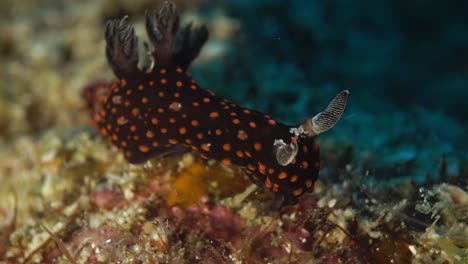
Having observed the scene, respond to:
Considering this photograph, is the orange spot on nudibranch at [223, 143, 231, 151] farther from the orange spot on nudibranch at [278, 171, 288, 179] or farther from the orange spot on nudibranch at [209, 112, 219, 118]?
the orange spot on nudibranch at [278, 171, 288, 179]

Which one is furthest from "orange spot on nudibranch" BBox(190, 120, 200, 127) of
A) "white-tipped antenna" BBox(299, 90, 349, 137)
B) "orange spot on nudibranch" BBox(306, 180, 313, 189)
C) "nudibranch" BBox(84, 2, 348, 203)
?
"orange spot on nudibranch" BBox(306, 180, 313, 189)

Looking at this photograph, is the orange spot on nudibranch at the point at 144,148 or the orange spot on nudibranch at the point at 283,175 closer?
the orange spot on nudibranch at the point at 283,175

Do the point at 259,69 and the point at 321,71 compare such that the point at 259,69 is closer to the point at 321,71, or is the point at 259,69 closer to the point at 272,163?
the point at 321,71

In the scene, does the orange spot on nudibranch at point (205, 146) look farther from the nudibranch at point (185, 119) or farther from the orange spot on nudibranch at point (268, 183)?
the orange spot on nudibranch at point (268, 183)

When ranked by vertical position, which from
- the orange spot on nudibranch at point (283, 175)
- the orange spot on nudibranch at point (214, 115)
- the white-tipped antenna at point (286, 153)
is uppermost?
the orange spot on nudibranch at point (214, 115)

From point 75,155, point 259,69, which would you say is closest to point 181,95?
point 75,155

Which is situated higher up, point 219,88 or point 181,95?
point 181,95

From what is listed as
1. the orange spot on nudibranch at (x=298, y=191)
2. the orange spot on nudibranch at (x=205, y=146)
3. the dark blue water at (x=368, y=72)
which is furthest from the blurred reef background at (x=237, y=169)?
the orange spot on nudibranch at (x=205, y=146)
